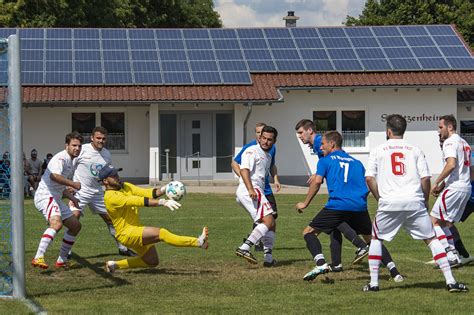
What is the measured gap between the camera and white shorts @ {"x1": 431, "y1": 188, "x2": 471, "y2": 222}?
1268cm

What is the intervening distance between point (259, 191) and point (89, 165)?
2724 millimetres

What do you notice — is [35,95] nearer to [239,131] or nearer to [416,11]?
[239,131]

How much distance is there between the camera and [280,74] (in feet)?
119

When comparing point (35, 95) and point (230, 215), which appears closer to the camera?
point (230, 215)

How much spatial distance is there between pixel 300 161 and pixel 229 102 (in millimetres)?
3934

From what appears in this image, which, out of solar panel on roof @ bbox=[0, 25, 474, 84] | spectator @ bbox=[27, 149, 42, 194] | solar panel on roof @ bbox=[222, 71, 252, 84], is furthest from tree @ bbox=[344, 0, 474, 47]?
spectator @ bbox=[27, 149, 42, 194]

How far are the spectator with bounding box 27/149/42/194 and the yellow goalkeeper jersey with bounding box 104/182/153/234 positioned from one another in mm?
18458

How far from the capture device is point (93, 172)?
1423 cm

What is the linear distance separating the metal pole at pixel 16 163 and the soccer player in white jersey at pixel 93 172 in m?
3.86

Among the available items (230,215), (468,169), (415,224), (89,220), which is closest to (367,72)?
(230,215)

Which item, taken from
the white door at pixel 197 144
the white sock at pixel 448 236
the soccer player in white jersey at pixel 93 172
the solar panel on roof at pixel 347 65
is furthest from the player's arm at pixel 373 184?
the solar panel on roof at pixel 347 65

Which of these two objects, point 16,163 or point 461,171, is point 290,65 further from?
point 16,163

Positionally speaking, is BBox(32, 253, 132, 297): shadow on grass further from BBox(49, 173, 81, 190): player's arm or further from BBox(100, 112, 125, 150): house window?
BBox(100, 112, 125, 150): house window

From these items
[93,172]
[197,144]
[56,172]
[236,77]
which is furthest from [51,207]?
[197,144]
